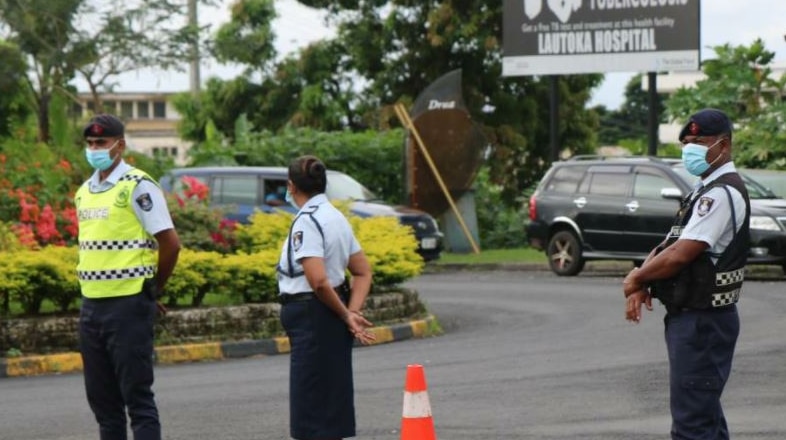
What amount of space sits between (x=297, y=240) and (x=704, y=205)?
6.32 feet

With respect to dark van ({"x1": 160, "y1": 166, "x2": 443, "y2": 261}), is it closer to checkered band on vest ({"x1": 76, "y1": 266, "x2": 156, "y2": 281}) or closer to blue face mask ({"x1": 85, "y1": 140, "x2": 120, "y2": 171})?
blue face mask ({"x1": 85, "y1": 140, "x2": 120, "y2": 171})

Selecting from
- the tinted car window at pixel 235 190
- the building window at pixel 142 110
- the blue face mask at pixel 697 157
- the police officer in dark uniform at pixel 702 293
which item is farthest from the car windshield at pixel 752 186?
the building window at pixel 142 110

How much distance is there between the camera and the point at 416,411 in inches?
312

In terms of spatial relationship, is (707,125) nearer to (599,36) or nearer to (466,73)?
(599,36)

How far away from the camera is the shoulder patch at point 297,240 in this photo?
25.6 ft

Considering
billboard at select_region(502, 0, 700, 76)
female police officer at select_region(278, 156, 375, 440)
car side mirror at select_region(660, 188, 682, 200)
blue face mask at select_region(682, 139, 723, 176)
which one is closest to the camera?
blue face mask at select_region(682, 139, 723, 176)

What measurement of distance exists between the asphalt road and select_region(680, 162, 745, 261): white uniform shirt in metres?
2.92

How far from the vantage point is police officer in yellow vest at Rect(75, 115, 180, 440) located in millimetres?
7922

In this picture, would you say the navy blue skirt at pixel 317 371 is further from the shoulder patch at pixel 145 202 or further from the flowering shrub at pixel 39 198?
the flowering shrub at pixel 39 198

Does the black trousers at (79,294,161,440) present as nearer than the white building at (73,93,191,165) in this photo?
Yes

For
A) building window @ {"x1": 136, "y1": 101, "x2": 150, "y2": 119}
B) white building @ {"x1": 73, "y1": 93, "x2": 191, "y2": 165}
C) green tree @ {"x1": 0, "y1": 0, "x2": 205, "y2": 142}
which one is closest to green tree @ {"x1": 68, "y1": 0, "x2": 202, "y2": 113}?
green tree @ {"x1": 0, "y1": 0, "x2": 205, "y2": 142}

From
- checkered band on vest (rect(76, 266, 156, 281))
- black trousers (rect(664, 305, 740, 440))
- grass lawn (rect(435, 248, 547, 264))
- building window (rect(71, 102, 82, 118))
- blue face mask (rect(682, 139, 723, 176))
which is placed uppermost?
building window (rect(71, 102, 82, 118))

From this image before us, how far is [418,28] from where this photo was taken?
39938 mm

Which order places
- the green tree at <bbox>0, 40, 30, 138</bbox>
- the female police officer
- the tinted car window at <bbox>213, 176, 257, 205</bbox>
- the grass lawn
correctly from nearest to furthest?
the female police officer < the tinted car window at <bbox>213, 176, 257, 205</bbox> < the green tree at <bbox>0, 40, 30, 138</bbox> < the grass lawn
